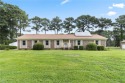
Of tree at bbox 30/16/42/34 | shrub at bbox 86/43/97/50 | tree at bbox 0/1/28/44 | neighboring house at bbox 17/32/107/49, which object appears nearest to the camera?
shrub at bbox 86/43/97/50

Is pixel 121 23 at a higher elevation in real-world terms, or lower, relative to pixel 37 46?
higher

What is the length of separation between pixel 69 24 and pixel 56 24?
174 inches

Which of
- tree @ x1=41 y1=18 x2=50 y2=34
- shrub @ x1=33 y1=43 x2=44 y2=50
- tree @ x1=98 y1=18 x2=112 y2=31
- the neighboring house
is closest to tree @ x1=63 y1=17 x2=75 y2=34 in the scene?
tree @ x1=41 y1=18 x2=50 y2=34

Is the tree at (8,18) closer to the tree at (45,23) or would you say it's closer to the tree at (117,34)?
the tree at (45,23)

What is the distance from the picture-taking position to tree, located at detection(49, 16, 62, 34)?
64.2 meters

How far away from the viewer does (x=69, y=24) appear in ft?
211

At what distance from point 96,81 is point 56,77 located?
5.68 ft

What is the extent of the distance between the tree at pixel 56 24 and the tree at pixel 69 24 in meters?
1.73

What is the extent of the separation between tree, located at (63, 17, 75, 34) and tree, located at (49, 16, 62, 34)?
173cm

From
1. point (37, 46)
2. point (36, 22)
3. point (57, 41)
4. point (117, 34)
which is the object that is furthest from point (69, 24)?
point (37, 46)

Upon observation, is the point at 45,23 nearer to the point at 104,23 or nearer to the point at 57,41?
the point at 104,23

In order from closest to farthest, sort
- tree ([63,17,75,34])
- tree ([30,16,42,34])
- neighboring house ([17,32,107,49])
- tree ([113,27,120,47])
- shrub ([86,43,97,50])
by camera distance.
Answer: shrub ([86,43,97,50])
neighboring house ([17,32,107,49])
tree ([113,27,120,47])
tree ([30,16,42,34])
tree ([63,17,75,34])

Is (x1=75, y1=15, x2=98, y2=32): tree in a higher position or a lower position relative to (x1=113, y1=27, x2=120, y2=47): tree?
higher

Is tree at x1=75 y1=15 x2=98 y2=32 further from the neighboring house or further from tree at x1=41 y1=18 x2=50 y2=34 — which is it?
the neighboring house
